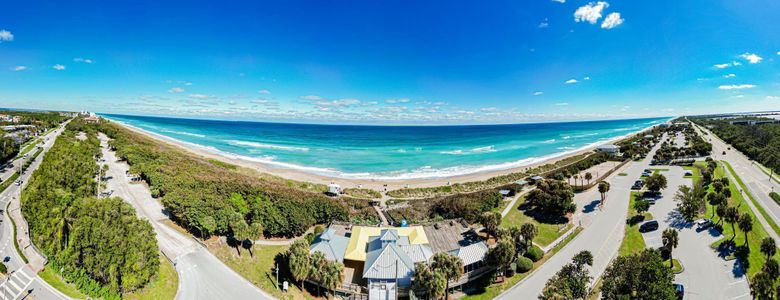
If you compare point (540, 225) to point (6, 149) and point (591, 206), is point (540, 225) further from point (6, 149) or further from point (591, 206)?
point (6, 149)

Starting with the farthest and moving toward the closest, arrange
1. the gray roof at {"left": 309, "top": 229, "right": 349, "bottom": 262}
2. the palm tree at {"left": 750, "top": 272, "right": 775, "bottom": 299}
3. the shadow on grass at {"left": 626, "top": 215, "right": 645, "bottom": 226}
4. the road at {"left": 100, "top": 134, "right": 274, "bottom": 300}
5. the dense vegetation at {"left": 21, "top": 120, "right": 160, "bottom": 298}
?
the shadow on grass at {"left": 626, "top": 215, "right": 645, "bottom": 226} < the gray roof at {"left": 309, "top": 229, "right": 349, "bottom": 262} < the road at {"left": 100, "top": 134, "right": 274, "bottom": 300} < the dense vegetation at {"left": 21, "top": 120, "right": 160, "bottom": 298} < the palm tree at {"left": 750, "top": 272, "right": 775, "bottom": 299}

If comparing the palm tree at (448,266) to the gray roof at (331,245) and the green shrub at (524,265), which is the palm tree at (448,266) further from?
the gray roof at (331,245)

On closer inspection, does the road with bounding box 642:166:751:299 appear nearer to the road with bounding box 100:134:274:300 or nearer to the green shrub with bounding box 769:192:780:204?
the green shrub with bounding box 769:192:780:204

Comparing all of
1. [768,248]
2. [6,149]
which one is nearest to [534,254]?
[768,248]

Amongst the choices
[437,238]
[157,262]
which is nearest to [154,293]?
[157,262]

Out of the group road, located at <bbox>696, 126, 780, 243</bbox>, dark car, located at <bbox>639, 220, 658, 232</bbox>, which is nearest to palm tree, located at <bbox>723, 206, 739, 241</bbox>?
road, located at <bbox>696, 126, 780, 243</bbox>

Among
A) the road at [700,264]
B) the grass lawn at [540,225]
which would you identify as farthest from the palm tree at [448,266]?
the road at [700,264]
